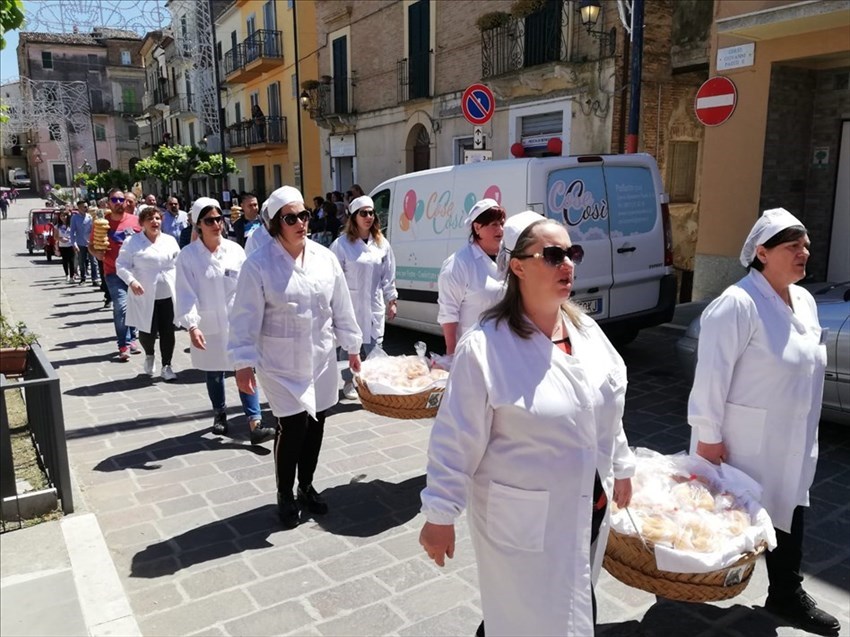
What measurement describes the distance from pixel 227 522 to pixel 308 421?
2.71 ft

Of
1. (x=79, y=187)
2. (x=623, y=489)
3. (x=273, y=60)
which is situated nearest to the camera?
(x=623, y=489)

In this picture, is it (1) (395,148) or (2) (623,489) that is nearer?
(2) (623,489)

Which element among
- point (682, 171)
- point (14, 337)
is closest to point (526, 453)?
point (14, 337)

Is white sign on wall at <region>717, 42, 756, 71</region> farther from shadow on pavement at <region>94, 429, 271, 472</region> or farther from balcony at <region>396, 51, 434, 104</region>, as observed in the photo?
balcony at <region>396, 51, 434, 104</region>

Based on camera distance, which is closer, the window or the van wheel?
the van wheel

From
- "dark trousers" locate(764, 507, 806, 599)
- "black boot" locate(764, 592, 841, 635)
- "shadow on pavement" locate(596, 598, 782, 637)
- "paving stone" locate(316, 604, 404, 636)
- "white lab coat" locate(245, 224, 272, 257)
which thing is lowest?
"paving stone" locate(316, 604, 404, 636)

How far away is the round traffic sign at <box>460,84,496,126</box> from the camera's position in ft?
32.4

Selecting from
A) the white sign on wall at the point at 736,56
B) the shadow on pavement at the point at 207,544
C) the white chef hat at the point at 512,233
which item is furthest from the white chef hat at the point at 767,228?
the white sign on wall at the point at 736,56

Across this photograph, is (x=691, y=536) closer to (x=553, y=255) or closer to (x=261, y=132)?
(x=553, y=255)

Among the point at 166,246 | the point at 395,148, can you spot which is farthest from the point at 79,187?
the point at 166,246

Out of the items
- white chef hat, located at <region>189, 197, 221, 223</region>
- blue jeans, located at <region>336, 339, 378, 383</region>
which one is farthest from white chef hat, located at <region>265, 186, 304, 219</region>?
blue jeans, located at <region>336, 339, 378, 383</region>

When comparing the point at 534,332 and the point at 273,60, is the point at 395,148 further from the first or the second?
the point at 534,332

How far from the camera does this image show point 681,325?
9.88 metres

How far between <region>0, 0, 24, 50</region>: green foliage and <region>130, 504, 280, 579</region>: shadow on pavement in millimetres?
4011
